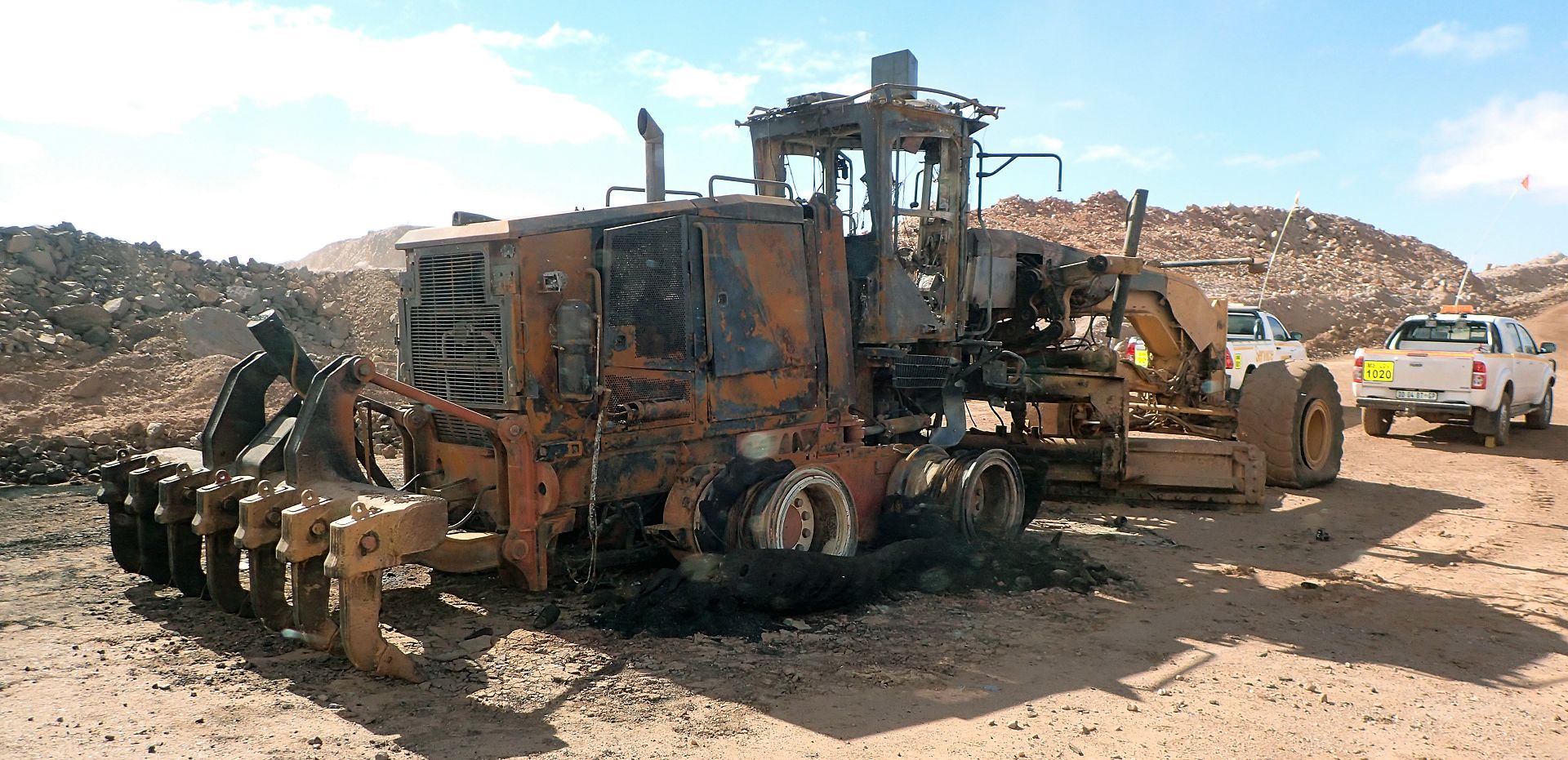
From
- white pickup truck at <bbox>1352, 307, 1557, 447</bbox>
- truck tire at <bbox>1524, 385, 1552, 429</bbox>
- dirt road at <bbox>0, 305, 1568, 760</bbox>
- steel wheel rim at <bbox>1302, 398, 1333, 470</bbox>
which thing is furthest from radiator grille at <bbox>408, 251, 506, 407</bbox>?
truck tire at <bbox>1524, 385, 1552, 429</bbox>

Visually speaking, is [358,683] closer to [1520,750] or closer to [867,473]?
[867,473]

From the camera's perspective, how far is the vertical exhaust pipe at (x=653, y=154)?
7344 mm

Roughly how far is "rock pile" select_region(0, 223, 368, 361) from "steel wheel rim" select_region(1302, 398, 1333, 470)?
51.2ft

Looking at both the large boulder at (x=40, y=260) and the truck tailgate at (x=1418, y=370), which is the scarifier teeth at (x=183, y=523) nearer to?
the large boulder at (x=40, y=260)

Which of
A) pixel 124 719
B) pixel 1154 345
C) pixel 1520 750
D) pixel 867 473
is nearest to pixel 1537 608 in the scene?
pixel 1520 750

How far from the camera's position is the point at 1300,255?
47.8 meters

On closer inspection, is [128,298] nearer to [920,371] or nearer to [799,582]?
[920,371]

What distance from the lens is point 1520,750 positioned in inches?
191

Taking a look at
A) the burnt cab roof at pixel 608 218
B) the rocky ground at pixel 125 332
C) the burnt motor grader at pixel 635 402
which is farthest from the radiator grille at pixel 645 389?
the rocky ground at pixel 125 332

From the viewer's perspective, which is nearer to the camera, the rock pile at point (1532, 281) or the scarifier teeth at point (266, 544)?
the scarifier teeth at point (266, 544)

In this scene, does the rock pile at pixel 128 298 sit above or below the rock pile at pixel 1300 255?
below

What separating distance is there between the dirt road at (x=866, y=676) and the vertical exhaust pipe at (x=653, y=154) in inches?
106

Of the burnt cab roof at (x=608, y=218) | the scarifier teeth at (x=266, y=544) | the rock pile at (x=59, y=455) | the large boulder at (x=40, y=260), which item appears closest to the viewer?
the scarifier teeth at (x=266, y=544)

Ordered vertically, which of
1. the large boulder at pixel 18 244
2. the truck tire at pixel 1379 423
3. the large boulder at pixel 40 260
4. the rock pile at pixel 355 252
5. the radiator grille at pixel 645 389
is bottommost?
the truck tire at pixel 1379 423
